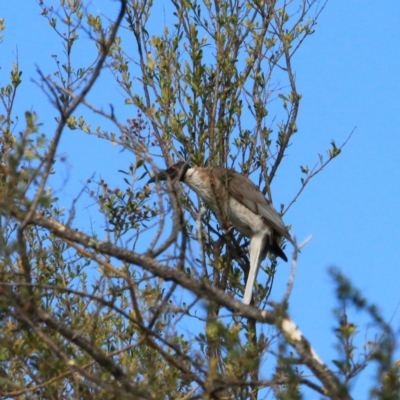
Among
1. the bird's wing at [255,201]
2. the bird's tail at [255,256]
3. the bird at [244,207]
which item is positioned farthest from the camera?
the bird's wing at [255,201]

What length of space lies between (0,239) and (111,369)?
1951 millimetres

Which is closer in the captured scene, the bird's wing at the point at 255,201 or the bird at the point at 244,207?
the bird at the point at 244,207

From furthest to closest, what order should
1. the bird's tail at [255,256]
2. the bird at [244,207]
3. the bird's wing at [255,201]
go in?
the bird's wing at [255,201]
the bird at [244,207]
the bird's tail at [255,256]

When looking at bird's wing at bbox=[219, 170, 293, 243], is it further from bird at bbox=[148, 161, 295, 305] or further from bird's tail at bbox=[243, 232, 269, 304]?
bird's tail at bbox=[243, 232, 269, 304]

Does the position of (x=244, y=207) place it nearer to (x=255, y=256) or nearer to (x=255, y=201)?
(x=255, y=201)

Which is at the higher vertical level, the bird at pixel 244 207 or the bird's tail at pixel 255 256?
the bird at pixel 244 207

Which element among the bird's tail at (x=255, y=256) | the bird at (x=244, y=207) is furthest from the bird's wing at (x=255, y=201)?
the bird's tail at (x=255, y=256)

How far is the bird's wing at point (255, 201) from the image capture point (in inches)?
281

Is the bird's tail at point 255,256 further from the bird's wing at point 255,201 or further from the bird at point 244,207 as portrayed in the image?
the bird's wing at point 255,201

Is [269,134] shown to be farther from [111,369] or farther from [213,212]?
[111,369]

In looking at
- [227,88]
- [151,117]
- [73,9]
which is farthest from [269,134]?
[73,9]

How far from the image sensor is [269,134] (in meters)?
6.88

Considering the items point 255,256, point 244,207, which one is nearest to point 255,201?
point 244,207

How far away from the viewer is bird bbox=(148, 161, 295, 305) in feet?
22.9
